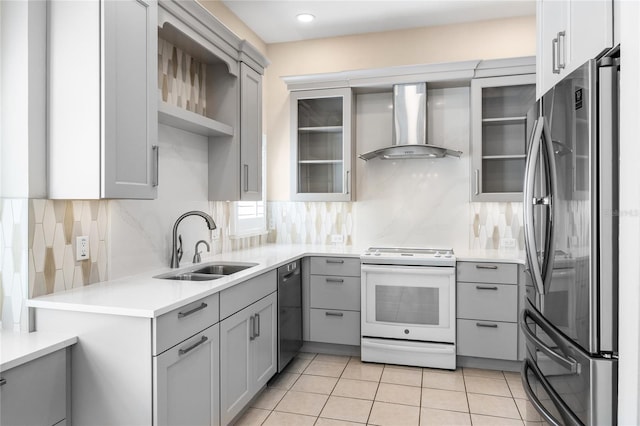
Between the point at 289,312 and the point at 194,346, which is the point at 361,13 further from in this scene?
the point at 194,346

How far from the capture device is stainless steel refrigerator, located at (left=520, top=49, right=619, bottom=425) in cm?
134

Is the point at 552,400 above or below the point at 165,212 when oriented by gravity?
below

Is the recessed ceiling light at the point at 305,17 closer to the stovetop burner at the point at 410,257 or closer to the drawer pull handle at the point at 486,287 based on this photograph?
the stovetop burner at the point at 410,257

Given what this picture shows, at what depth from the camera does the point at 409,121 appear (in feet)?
12.2

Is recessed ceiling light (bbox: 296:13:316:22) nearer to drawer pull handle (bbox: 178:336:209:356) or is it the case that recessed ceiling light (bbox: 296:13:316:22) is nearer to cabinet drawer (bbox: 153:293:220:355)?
cabinet drawer (bbox: 153:293:220:355)

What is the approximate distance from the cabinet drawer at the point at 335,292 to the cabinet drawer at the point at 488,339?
846mm

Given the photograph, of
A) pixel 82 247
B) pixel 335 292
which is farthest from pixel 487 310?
pixel 82 247

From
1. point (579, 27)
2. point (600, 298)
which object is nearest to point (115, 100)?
→ point (579, 27)

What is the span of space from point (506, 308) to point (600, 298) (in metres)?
1.99

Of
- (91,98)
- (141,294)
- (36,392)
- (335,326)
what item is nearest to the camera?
(36,392)

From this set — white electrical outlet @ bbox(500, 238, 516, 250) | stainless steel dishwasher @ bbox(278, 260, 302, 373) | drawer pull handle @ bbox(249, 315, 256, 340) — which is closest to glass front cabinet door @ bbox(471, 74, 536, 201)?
white electrical outlet @ bbox(500, 238, 516, 250)

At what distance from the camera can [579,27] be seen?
1549mm

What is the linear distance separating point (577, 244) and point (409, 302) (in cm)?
199

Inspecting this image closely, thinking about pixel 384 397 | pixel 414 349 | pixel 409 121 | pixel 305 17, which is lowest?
pixel 384 397
